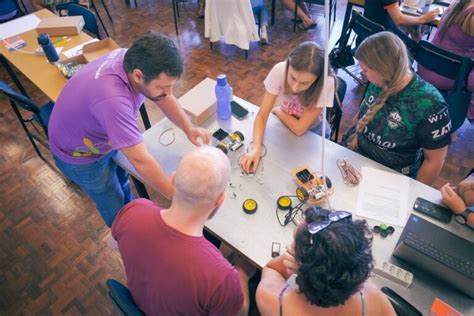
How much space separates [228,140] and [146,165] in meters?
0.52

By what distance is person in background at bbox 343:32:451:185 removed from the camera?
1.48 metres

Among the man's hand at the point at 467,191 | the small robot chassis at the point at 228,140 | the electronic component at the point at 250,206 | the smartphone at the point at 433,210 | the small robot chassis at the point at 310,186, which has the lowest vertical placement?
the electronic component at the point at 250,206

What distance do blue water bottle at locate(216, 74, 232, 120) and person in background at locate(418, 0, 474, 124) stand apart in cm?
164

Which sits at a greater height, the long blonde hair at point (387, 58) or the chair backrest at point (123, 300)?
the long blonde hair at point (387, 58)

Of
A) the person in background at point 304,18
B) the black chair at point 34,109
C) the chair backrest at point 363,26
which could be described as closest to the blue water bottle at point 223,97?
the black chair at point 34,109

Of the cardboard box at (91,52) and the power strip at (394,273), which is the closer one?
the power strip at (394,273)

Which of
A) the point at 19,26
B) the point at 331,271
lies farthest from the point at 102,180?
the point at 19,26

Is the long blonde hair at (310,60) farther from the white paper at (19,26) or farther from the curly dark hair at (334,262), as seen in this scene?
the white paper at (19,26)

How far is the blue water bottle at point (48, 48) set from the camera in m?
2.31

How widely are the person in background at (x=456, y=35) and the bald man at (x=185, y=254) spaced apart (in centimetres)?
212

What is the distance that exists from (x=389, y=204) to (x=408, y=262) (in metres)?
0.28

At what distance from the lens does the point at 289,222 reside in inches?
53.9

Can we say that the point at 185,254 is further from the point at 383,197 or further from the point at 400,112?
the point at 400,112

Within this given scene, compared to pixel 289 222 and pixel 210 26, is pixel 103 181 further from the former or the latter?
pixel 210 26
